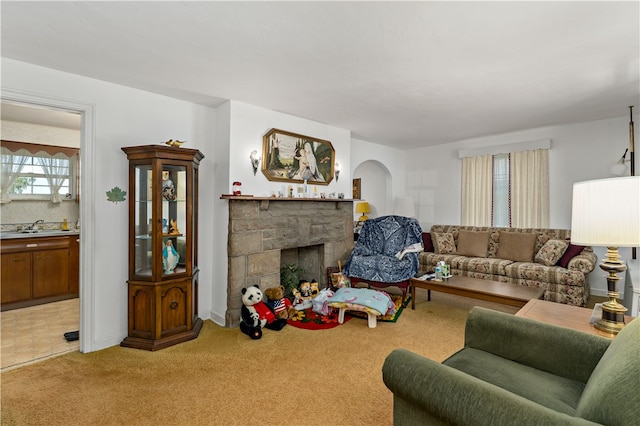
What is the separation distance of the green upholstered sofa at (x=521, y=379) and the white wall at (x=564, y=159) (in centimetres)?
385

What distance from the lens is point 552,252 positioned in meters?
3.99

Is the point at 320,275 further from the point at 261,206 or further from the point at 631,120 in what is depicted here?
the point at 631,120

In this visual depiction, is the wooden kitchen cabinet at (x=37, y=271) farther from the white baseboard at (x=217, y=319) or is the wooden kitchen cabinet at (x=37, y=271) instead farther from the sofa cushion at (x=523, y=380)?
the sofa cushion at (x=523, y=380)

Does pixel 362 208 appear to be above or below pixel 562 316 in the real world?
above

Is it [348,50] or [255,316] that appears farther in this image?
[255,316]

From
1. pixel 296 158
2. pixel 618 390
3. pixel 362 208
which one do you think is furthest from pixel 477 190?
pixel 618 390

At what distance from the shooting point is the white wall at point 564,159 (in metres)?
4.23

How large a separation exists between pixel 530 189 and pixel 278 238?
400 centimetres

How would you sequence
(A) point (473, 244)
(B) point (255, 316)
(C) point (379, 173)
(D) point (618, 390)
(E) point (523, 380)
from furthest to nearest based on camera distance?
(C) point (379, 173) → (A) point (473, 244) → (B) point (255, 316) → (E) point (523, 380) → (D) point (618, 390)

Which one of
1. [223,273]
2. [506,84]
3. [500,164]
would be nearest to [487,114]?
[506,84]

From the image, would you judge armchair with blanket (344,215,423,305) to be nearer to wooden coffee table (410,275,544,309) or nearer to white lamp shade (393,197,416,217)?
wooden coffee table (410,275,544,309)

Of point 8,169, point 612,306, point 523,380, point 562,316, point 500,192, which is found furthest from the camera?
point 500,192

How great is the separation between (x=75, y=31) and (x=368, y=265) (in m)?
3.59

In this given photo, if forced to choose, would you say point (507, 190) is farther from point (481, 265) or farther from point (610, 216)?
point (610, 216)
